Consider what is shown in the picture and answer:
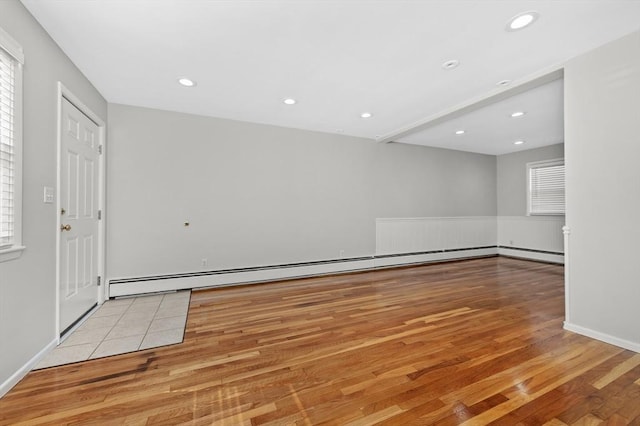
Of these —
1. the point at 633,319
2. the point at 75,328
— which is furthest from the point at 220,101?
the point at 633,319

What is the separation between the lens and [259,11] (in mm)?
1957

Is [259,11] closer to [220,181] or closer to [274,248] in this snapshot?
[220,181]

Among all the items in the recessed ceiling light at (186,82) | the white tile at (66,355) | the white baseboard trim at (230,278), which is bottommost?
the white tile at (66,355)

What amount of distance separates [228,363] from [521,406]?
191 cm

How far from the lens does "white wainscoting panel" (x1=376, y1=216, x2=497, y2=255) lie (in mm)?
5469

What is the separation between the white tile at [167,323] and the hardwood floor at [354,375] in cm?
11

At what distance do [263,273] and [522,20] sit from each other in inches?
163

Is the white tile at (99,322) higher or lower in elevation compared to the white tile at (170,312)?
lower

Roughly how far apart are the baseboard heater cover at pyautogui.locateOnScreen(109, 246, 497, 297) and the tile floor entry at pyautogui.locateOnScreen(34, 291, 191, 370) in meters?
0.19

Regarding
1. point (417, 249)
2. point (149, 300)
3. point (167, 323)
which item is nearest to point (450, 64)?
point (167, 323)

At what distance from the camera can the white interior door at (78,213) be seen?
8.20 ft

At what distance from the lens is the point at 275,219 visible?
451 cm

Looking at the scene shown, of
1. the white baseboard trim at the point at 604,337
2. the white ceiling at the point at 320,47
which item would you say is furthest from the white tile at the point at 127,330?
the white baseboard trim at the point at 604,337

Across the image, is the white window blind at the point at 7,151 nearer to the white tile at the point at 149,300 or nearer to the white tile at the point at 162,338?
the white tile at the point at 162,338
